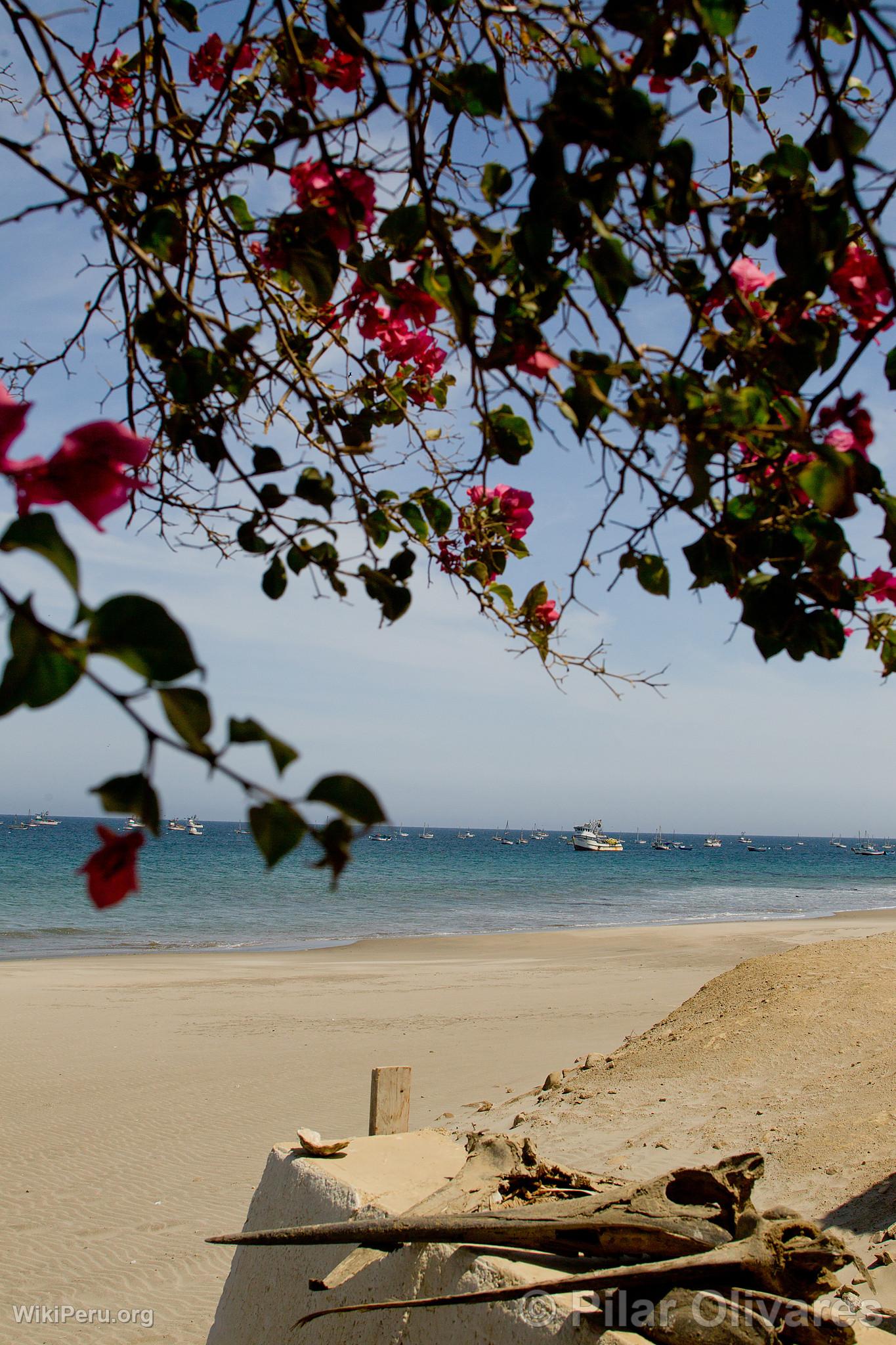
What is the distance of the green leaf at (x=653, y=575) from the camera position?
4.45 ft

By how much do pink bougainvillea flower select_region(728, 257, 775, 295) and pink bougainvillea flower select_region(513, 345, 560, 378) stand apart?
0.26 m

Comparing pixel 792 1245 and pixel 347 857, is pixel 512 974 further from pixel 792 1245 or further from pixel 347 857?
pixel 347 857

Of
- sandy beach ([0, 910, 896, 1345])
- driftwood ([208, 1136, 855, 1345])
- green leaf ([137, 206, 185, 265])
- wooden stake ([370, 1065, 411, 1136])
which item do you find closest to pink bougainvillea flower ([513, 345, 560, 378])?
green leaf ([137, 206, 185, 265])

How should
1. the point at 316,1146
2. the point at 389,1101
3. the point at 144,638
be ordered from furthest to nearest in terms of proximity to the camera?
the point at 389,1101 < the point at 316,1146 < the point at 144,638

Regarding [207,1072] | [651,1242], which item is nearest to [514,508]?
[651,1242]

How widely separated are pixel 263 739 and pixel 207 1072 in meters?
8.68

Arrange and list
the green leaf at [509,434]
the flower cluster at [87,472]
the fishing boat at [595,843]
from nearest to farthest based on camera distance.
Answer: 1. the flower cluster at [87,472]
2. the green leaf at [509,434]
3. the fishing boat at [595,843]

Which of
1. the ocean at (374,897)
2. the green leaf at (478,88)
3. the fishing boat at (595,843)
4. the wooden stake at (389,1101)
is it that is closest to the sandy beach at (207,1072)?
the wooden stake at (389,1101)

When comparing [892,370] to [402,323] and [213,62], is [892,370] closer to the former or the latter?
[402,323]

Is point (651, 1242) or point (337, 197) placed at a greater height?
point (337, 197)

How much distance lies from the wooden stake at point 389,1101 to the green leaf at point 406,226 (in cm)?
284

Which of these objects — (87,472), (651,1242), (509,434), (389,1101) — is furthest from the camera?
(389,1101)

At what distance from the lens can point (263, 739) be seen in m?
→ 0.58

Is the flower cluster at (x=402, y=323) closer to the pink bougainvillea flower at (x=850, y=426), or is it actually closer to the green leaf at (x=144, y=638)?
the pink bougainvillea flower at (x=850, y=426)
